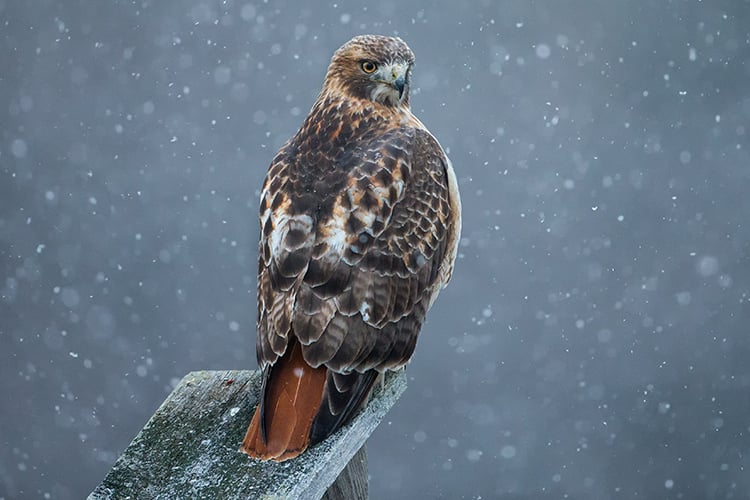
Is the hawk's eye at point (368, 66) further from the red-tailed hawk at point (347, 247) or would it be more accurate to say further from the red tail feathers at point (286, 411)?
the red tail feathers at point (286, 411)

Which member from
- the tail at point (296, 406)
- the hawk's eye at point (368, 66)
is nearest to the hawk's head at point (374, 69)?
the hawk's eye at point (368, 66)

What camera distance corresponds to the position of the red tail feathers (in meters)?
1.54

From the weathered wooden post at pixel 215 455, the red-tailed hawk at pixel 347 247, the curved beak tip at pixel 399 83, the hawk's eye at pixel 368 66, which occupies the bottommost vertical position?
the weathered wooden post at pixel 215 455

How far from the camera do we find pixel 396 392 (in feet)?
6.11

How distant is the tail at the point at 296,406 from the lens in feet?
5.07

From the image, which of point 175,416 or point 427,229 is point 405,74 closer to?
point 427,229

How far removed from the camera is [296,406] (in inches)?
62.5

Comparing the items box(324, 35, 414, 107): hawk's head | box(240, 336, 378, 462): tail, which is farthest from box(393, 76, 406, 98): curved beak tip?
box(240, 336, 378, 462): tail

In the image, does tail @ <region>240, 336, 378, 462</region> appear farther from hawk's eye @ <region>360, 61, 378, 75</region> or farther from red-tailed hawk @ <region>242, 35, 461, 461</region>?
hawk's eye @ <region>360, 61, 378, 75</region>

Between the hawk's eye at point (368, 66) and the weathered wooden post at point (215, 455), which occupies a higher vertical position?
the hawk's eye at point (368, 66)

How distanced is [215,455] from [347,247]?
1.64 ft

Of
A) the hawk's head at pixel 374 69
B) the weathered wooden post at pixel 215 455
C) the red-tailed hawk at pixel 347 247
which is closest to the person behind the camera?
the weathered wooden post at pixel 215 455

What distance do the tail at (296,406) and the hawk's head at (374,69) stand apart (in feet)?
2.54

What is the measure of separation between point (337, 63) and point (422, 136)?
0.30 m
